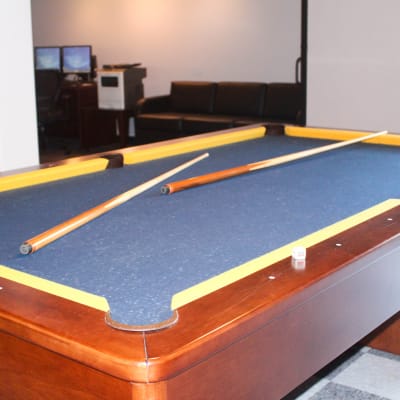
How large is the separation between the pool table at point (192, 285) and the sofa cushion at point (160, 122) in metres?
4.43

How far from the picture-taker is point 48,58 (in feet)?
26.8

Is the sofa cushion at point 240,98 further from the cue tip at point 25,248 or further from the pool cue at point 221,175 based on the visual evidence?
the cue tip at point 25,248

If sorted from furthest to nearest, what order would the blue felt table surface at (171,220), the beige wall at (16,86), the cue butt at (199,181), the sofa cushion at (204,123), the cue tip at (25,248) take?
the sofa cushion at (204,123), the beige wall at (16,86), the cue butt at (199,181), the cue tip at (25,248), the blue felt table surface at (171,220)

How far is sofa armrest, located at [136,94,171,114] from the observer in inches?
268

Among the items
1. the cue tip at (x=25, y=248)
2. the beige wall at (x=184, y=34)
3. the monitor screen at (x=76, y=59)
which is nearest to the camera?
the cue tip at (x=25, y=248)

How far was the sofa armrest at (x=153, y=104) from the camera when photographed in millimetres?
6808

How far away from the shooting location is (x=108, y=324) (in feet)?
3.18

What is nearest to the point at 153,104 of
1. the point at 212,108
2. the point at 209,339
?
the point at 212,108

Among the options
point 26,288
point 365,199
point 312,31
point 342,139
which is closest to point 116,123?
point 312,31

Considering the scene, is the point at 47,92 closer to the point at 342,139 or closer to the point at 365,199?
the point at 342,139

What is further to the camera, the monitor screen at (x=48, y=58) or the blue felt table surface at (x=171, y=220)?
the monitor screen at (x=48, y=58)

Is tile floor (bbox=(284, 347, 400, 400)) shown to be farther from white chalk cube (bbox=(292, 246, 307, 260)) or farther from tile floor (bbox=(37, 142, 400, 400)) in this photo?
white chalk cube (bbox=(292, 246, 307, 260))

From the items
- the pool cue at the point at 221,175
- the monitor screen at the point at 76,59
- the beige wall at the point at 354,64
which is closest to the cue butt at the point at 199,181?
the pool cue at the point at 221,175

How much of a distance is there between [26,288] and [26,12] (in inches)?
98.6
